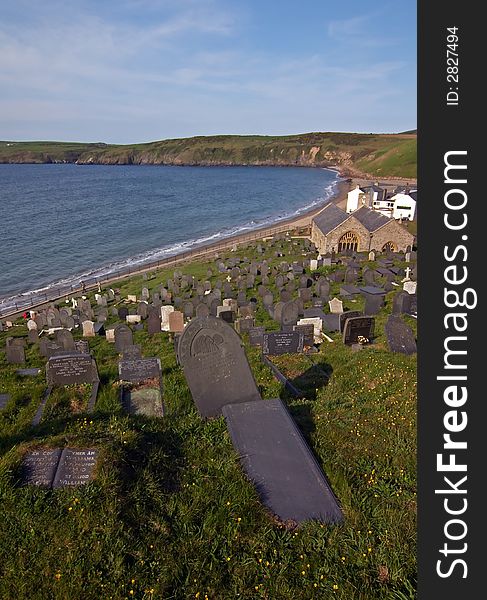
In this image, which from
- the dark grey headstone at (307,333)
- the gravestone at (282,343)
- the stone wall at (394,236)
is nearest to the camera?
the gravestone at (282,343)

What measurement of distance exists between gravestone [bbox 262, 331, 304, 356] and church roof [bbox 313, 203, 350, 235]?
25025 millimetres

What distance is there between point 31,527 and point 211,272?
2890cm

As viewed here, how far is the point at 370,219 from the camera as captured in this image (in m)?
37.3

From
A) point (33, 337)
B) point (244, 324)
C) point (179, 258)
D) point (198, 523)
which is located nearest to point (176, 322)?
point (244, 324)

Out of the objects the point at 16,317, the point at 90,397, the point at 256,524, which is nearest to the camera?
the point at 256,524

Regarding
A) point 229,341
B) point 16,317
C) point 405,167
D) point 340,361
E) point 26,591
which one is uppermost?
point 405,167

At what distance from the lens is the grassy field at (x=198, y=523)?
3.86 meters

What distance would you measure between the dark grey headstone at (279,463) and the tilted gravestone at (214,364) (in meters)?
0.70

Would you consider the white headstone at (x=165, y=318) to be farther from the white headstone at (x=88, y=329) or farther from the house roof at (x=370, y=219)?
the house roof at (x=370, y=219)

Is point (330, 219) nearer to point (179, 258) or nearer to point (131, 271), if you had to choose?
point (179, 258)

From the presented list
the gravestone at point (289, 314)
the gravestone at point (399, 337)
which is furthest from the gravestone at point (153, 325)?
the gravestone at point (399, 337)

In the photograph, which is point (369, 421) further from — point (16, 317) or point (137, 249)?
point (137, 249)

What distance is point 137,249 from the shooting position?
165 ft

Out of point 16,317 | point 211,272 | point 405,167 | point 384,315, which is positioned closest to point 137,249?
point 211,272
